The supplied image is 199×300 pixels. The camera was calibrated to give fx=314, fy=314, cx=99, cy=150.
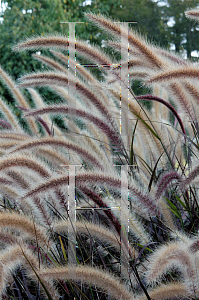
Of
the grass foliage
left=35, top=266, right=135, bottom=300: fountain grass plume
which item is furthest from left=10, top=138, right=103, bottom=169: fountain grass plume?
left=35, top=266, right=135, bottom=300: fountain grass plume

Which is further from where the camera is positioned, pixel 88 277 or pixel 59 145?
pixel 59 145

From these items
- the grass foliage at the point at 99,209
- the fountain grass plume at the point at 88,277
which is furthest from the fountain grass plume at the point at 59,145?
the fountain grass plume at the point at 88,277

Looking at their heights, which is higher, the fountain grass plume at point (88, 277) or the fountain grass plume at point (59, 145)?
the fountain grass plume at point (59, 145)

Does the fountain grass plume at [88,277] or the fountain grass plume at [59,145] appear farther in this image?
the fountain grass plume at [59,145]

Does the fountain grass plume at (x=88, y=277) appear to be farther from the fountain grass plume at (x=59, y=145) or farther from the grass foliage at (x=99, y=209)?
the fountain grass plume at (x=59, y=145)

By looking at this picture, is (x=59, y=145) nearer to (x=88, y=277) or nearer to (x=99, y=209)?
(x=99, y=209)

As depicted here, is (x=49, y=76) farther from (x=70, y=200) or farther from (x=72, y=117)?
(x=70, y=200)

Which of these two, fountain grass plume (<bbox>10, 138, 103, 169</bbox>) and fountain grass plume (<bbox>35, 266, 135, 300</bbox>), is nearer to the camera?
fountain grass plume (<bbox>35, 266, 135, 300</bbox>)

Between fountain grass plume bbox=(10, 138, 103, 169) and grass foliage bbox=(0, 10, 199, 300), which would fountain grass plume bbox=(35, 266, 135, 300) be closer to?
grass foliage bbox=(0, 10, 199, 300)

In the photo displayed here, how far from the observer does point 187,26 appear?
4.51 metres

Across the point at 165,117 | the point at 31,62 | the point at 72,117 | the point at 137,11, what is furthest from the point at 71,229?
the point at 137,11

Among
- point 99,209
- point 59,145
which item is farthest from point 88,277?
point 59,145

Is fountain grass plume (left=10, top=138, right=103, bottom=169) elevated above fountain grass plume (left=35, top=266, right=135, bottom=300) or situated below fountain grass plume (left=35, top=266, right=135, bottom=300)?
above

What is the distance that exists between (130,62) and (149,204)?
301 mm
